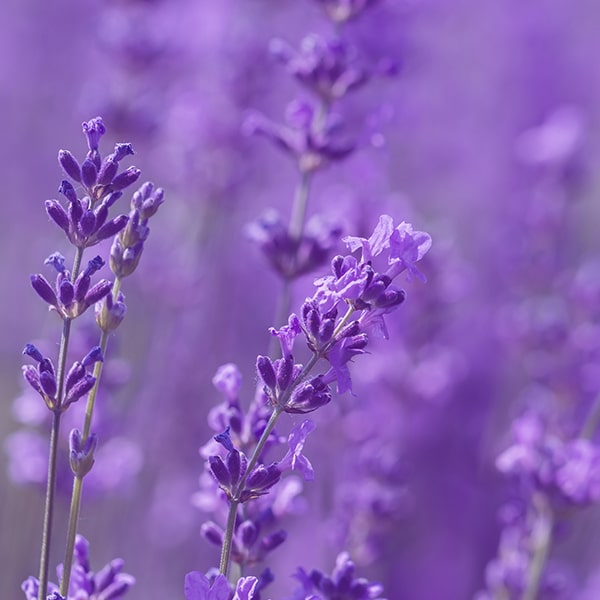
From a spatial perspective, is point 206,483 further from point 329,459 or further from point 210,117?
point 210,117

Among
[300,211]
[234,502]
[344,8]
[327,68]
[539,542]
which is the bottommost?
[234,502]

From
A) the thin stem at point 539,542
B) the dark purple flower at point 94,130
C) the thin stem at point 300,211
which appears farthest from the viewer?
the thin stem at point 300,211

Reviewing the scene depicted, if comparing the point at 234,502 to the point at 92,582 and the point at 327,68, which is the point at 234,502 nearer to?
the point at 92,582

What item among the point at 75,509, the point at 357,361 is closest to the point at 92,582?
the point at 75,509

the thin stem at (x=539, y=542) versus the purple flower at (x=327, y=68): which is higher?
the purple flower at (x=327, y=68)

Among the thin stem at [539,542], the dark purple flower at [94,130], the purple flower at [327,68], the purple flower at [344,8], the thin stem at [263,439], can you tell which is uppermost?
the purple flower at [344,8]

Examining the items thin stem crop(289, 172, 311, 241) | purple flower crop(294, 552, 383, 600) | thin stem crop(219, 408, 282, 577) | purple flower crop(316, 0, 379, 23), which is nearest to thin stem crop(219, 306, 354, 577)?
thin stem crop(219, 408, 282, 577)

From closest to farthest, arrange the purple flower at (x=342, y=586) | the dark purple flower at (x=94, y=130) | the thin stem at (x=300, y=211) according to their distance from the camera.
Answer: the dark purple flower at (x=94, y=130) < the purple flower at (x=342, y=586) < the thin stem at (x=300, y=211)

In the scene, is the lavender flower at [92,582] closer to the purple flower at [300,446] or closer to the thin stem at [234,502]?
the thin stem at [234,502]

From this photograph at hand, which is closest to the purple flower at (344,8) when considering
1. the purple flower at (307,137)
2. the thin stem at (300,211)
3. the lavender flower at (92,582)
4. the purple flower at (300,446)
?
the purple flower at (307,137)

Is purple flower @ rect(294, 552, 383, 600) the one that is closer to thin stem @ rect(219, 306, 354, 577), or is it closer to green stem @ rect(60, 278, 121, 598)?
thin stem @ rect(219, 306, 354, 577)
